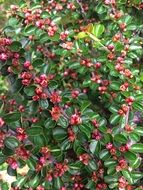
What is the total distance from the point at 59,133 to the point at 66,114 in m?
0.10

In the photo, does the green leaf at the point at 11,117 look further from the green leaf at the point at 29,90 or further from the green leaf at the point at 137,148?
the green leaf at the point at 137,148

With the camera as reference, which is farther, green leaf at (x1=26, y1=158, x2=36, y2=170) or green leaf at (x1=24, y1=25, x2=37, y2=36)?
green leaf at (x1=24, y1=25, x2=37, y2=36)

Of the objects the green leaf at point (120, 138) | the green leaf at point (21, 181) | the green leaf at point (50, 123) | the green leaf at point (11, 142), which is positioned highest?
the green leaf at point (11, 142)

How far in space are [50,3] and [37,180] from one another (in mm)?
1376

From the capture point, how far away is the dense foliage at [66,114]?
6.11ft

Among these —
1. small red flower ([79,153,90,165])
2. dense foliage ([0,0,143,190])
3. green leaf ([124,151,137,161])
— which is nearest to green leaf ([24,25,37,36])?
dense foliage ([0,0,143,190])

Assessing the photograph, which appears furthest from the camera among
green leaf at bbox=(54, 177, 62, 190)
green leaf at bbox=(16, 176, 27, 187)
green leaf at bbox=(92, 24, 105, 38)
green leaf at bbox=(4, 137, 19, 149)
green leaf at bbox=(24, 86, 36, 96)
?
green leaf at bbox=(92, 24, 105, 38)

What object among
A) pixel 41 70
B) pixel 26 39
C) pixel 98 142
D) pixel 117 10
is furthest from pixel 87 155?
Result: pixel 117 10

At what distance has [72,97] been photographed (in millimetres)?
2150

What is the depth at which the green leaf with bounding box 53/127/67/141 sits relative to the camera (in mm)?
1922

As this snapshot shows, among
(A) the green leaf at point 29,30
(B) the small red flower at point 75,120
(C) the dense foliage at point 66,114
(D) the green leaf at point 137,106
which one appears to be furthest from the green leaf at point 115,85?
(A) the green leaf at point 29,30

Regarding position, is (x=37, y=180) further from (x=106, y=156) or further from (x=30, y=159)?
(x=106, y=156)

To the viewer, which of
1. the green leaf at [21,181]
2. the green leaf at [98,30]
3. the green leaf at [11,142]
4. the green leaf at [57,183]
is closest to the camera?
the green leaf at [11,142]

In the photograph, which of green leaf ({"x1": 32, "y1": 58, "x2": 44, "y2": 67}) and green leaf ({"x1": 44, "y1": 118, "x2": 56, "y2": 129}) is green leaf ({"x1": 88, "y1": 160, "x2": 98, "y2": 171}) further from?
green leaf ({"x1": 32, "y1": 58, "x2": 44, "y2": 67})
